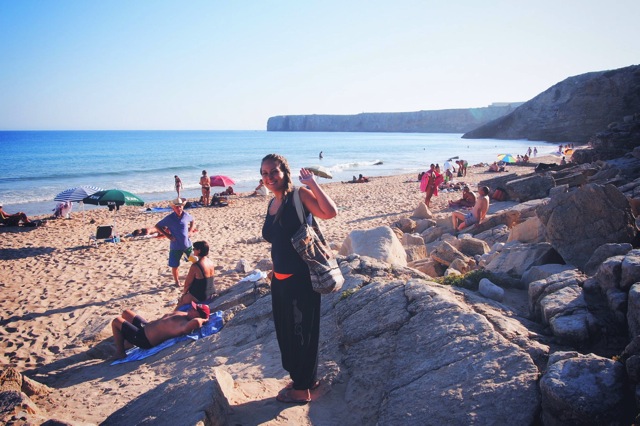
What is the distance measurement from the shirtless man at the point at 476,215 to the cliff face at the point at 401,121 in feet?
376

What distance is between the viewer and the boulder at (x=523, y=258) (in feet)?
16.1

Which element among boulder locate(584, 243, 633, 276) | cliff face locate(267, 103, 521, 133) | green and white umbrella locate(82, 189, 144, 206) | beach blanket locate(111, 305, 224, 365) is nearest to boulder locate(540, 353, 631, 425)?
boulder locate(584, 243, 633, 276)

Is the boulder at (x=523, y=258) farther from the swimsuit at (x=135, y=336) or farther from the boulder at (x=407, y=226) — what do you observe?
the boulder at (x=407, y=226)

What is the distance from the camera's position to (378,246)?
6.48 metres

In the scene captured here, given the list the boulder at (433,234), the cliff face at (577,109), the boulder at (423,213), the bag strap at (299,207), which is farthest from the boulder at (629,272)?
the cliff face at (577,109)

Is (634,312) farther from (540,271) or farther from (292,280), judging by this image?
(292,280)

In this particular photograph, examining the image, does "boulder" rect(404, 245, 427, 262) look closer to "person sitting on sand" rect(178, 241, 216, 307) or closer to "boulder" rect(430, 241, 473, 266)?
"boulder" rect(430, 241, 473, 266)

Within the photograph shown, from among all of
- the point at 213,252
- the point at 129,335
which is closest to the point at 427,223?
the point at 213,252

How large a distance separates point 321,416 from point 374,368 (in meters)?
0.55

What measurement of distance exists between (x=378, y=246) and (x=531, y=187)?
23.7 feet

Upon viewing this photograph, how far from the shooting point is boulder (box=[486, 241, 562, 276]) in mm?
4902

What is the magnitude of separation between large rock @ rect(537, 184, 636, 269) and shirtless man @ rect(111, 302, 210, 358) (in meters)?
4.41

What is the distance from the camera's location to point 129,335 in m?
→ 4.99

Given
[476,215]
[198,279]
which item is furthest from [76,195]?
[476,215]
